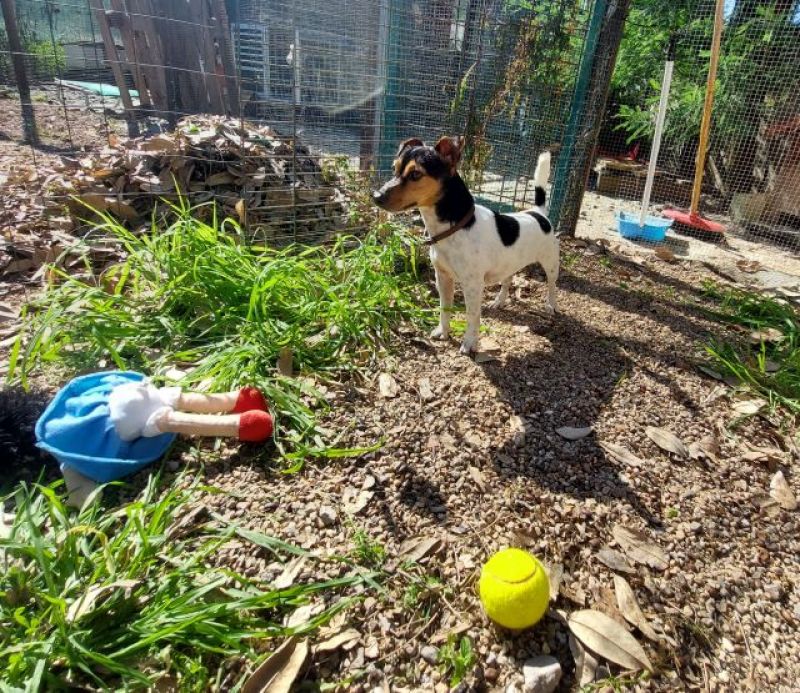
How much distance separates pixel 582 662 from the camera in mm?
1471

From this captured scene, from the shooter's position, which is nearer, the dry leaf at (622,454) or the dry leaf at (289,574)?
the dry leaf at (289,574)

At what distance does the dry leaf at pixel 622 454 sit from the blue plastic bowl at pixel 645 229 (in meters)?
4.31

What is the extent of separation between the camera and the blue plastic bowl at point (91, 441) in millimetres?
1866

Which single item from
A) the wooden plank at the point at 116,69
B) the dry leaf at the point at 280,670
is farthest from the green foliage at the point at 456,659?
the wooden plank at the point at 116,69

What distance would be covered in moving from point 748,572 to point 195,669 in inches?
73.2

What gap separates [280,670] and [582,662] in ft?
2.77

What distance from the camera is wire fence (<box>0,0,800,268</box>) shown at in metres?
4.59

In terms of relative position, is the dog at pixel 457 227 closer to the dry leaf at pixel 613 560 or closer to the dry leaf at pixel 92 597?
the dry leaf at pixel 613 560

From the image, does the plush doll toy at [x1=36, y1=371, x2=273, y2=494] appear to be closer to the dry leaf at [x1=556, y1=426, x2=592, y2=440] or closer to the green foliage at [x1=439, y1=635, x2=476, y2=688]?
the green foliage at [x1=439, y1=635, x2=476, y2=688]

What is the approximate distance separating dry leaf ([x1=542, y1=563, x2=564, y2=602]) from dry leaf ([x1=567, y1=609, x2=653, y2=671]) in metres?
0.08

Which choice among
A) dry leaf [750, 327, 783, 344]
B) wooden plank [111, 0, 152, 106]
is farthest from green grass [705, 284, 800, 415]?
wooden plank [111, 0, 152, 106]

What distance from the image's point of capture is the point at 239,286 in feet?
9.46

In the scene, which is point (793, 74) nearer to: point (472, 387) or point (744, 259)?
point (744, 259)

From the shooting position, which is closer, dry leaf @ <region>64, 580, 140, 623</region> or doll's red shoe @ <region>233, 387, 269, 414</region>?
dry leaf @ <region>64, 580, 140, 623</region>
